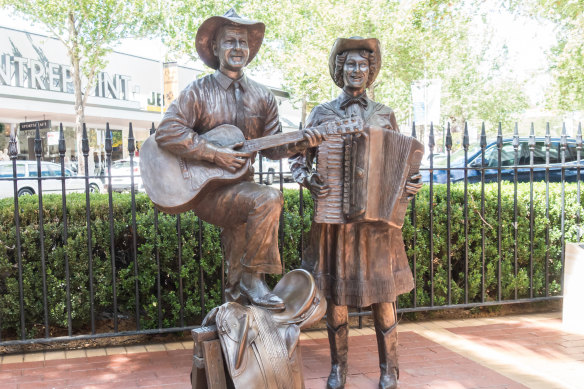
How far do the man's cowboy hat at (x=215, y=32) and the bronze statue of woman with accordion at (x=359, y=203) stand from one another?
51cm

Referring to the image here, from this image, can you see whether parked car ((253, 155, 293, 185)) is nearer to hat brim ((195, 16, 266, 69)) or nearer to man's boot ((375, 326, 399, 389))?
hat brim ((195, 16, 266, 69))

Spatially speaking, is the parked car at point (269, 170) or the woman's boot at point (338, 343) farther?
the parked car at point (269, 170)

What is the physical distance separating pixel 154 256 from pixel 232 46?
2338mm

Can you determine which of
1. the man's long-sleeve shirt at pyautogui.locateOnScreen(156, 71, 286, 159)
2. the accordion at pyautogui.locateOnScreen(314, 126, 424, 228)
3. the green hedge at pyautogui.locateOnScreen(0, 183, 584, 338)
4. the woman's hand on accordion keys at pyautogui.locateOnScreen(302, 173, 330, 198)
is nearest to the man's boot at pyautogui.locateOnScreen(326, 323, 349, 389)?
the accordion at pyautogui.locateOnScreen(314, 126, 424, 228)

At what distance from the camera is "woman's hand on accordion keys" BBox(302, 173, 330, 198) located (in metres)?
3.29

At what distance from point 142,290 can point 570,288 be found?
3866 millimetres

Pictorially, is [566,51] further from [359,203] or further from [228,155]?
[228,155]

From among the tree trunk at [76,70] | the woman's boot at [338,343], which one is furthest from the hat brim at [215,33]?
the tree trunk at [76,70]

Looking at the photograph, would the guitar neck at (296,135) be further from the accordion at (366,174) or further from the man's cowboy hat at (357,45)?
the man's cowboy hat at (357,45)

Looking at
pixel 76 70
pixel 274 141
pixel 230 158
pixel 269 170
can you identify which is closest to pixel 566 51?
pixel 269 170

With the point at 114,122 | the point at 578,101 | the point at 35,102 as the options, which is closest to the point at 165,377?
the point at 578,101

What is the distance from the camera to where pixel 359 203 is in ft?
10.7

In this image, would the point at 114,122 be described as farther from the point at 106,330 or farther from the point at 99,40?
the point at 106,330

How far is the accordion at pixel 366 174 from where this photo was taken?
324 cm
